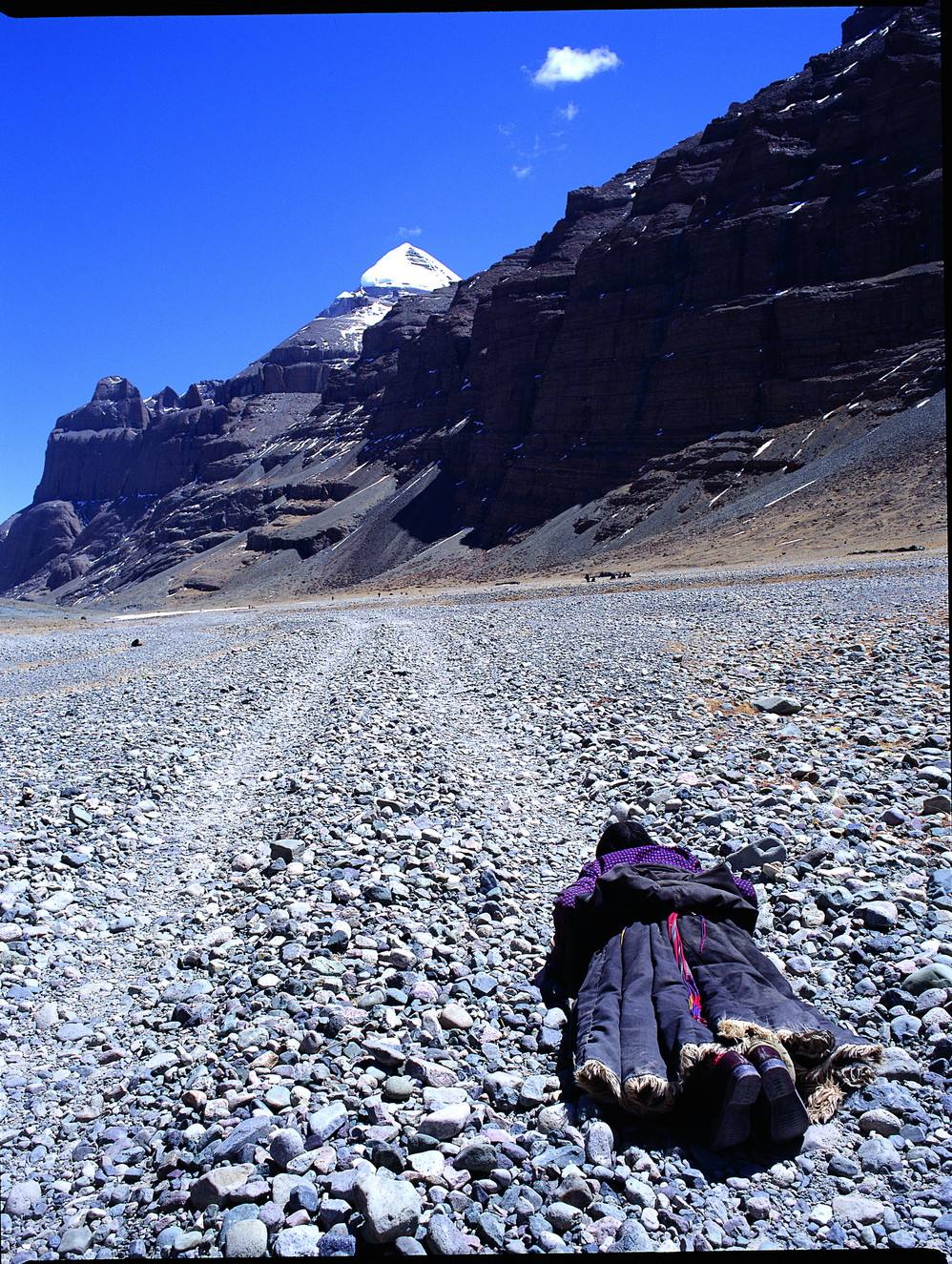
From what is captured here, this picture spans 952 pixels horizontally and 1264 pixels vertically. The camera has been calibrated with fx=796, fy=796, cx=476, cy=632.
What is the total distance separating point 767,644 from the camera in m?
17.6

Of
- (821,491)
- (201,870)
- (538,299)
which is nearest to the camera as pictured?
(201,870)

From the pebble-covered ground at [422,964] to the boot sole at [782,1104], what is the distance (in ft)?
0.37

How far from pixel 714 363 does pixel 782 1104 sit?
103 meters

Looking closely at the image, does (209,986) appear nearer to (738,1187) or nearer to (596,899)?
(596,899)

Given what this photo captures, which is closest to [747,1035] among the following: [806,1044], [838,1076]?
[806,1044]

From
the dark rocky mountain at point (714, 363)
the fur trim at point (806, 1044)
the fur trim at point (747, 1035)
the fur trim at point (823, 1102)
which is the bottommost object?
the fur trim at point (823, 1102)

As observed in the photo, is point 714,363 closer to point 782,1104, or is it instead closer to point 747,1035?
point 747,1035

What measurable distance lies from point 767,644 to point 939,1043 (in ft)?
46.1

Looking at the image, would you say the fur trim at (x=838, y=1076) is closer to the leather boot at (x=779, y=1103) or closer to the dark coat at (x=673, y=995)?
the dark coat at (x=673, y=995)

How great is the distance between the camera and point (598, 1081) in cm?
392

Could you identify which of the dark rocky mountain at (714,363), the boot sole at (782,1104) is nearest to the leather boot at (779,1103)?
the boot sole at (782,1104)

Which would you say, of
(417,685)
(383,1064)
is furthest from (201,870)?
(417,685)

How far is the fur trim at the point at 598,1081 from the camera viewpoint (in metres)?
3.89

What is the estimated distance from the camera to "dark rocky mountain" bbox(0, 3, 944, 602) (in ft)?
263
